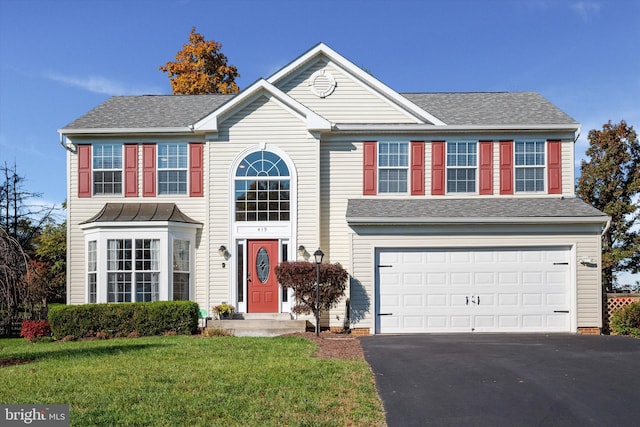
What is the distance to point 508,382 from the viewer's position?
973cm

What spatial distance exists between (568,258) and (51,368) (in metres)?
12.6

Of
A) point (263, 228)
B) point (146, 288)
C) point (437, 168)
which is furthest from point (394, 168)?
point (146, 288)

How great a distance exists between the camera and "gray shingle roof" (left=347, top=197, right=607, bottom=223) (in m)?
16.8

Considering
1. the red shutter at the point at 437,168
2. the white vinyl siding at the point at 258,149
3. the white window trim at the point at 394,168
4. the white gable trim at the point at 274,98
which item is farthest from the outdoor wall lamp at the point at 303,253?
the red shutter at the point at 437,168

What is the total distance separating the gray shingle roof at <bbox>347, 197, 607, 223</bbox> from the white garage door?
96 centimetres

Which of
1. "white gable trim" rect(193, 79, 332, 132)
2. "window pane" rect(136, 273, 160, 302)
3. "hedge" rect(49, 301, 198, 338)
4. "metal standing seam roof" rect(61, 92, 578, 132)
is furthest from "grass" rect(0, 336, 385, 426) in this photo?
"metal standing seam roof" rect(61, 92, 578, 132)

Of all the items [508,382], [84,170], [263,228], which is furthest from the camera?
[84,170]

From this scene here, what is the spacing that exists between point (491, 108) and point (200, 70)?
16.8m

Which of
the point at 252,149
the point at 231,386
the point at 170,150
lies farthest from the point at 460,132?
the point at 231,386

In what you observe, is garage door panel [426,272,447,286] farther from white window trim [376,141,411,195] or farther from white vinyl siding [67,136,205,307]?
white vinyl siding [67,136,205,307]

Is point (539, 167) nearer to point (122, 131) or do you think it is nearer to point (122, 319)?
point (122, 131)

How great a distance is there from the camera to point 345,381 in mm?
9609

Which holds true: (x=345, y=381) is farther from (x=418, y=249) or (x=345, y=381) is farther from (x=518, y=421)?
(x=418, y=249)

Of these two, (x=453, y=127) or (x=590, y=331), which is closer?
(x=590, y=331)
